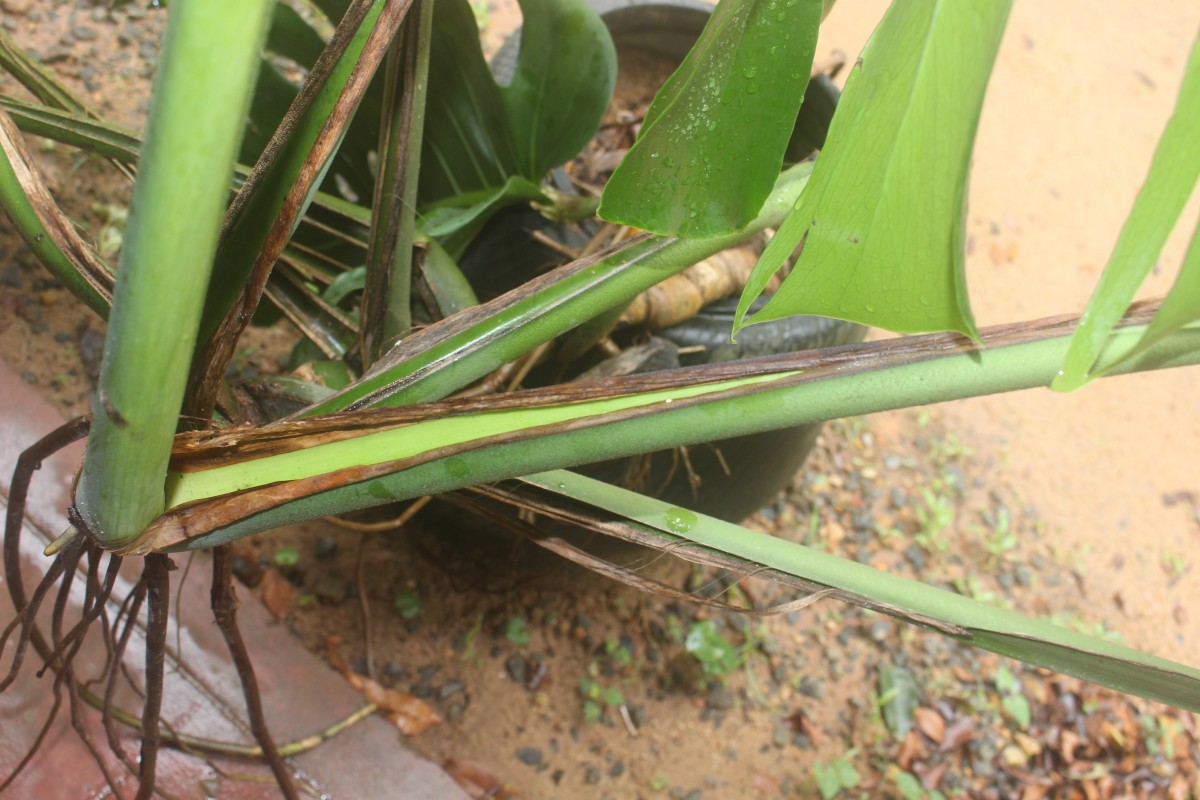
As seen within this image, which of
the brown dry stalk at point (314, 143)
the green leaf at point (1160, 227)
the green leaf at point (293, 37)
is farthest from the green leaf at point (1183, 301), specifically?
the green leaf at point (293, 37)

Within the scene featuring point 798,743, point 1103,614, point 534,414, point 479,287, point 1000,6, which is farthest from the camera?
point 1103,614

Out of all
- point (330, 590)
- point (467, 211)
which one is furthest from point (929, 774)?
point (467, 211)

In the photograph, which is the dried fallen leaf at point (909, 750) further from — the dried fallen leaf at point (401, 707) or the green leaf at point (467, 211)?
the green leaf at point (467, 211)

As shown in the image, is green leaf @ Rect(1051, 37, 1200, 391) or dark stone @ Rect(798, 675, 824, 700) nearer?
green leaf @ Rect(1051, 37, 1200, 391)

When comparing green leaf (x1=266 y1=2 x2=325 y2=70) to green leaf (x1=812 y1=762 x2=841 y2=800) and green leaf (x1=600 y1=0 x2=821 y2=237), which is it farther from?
green leaf (x1=812 y1=762 x2=841 y2=800)

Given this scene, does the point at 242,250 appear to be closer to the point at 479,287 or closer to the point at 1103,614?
the point at 479,287

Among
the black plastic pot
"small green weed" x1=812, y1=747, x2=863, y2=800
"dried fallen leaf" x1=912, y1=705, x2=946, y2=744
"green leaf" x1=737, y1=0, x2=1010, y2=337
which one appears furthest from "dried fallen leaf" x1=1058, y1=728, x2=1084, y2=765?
"green leaf" x1=737, y1=0, x2=1010, y2=337

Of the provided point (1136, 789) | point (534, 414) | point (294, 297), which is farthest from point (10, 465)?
point (1136, 789)
